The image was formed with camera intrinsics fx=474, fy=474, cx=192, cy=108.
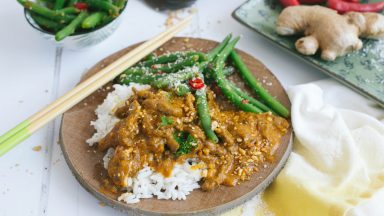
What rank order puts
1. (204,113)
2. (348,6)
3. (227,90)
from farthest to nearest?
(348,6) < (227,90) < (204,113)

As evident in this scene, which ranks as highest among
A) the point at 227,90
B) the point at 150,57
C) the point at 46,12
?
the point at 46,12

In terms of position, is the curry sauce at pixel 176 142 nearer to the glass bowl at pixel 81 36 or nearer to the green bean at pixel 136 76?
the green bean at pixel 136 76


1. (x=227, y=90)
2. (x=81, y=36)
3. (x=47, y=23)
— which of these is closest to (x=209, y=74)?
(x=227, y=90)

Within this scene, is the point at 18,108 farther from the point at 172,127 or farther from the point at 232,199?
the point at 232,199

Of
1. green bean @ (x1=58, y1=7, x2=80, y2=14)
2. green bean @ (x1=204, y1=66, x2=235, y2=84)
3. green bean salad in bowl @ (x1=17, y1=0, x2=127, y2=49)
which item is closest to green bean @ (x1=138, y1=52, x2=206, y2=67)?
green bean @ (x1=204, y1=66, x2=235, y2=84)

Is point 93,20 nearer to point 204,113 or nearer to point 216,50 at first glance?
point 216,50

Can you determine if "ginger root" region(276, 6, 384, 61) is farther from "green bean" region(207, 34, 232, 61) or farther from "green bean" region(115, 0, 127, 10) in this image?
"green bean" region(115, 0, 127, 10)
